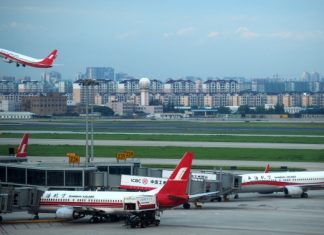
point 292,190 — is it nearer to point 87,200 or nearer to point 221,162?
point 87,200

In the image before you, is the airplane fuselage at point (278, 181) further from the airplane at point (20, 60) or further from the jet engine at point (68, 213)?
the airplane at point (20, 60)

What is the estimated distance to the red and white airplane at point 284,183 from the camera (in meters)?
85.9

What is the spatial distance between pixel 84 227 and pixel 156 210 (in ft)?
18.1

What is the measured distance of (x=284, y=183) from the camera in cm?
8731

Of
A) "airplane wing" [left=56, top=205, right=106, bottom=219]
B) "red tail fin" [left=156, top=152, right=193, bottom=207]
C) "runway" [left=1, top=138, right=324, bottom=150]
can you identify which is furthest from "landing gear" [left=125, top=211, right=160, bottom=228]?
"runway" [left=1, top=138, right=324, bottom=150]

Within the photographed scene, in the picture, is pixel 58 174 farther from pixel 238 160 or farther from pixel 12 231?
pixel 238 160

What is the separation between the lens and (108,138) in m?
167

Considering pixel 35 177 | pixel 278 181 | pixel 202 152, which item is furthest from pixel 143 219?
pixel 202 152

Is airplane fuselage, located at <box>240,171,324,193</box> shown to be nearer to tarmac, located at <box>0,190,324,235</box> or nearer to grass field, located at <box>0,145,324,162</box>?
tarmac, located at <box>0,190,324,235</box>

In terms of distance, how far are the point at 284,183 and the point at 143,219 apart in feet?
90.7

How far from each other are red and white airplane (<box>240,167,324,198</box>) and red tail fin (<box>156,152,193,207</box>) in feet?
74.2

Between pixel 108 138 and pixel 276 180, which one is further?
pixel 108 138

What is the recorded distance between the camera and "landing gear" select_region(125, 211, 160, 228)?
62.9 metres

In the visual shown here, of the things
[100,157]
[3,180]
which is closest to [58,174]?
[3,180]
